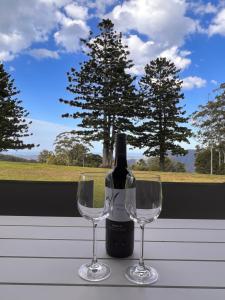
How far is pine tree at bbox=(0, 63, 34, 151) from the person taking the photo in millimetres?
7645

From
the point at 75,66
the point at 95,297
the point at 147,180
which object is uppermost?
the point at 75,66

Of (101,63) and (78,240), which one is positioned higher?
(101,63)

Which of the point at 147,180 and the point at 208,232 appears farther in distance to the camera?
the point at 208,232

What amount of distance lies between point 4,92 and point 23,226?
758 centimetres

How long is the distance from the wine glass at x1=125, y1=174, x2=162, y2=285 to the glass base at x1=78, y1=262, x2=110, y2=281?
43 mm

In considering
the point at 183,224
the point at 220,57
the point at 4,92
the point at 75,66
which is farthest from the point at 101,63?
the point at 183,224

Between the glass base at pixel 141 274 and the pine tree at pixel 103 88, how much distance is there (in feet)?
25.3

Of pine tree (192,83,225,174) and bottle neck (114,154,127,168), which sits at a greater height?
pine tree (192,83,225,174)

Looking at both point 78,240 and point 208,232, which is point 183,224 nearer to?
point 208,232

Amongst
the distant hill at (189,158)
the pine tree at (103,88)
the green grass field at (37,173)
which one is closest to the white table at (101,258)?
the green grass field at (37,173)

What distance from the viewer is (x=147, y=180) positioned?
56cm

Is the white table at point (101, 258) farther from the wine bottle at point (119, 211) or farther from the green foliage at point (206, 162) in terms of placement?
the green foliage at point (206, 162)

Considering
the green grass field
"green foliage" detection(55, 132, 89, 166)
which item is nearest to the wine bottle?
the green grass field

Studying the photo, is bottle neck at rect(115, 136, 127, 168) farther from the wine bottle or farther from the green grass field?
the green grass field
